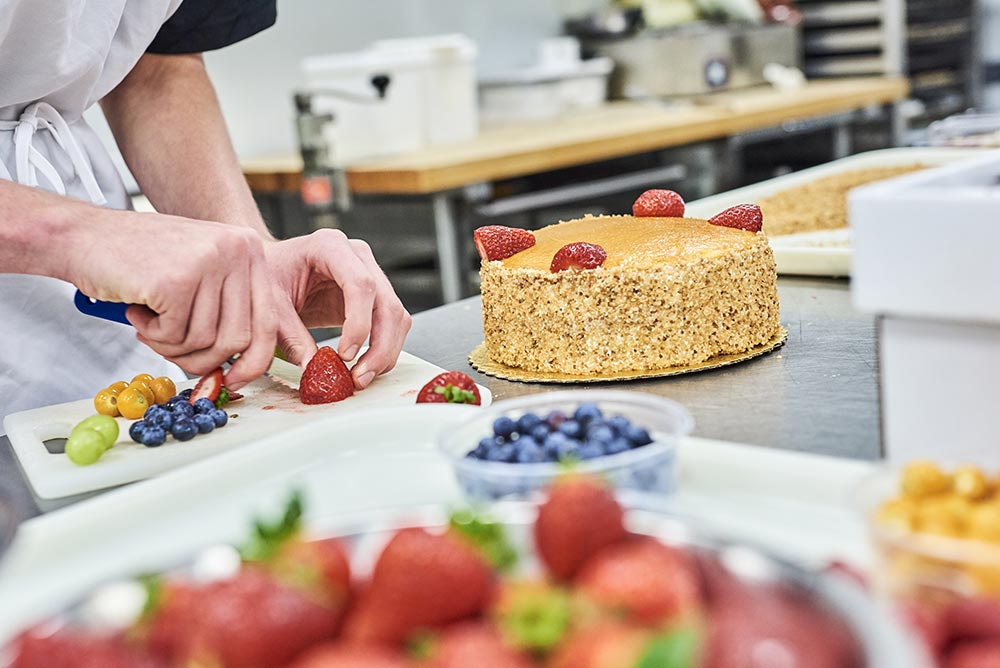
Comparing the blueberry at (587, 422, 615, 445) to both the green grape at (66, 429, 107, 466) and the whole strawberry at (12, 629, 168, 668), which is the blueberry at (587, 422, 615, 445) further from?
the green grape at (66, 429, 107, 466)

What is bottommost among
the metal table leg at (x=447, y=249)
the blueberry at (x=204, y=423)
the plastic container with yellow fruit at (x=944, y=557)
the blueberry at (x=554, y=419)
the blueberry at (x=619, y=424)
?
the metal table leg at (x=447, y=249)

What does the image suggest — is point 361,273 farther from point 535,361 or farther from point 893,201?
point 893,201

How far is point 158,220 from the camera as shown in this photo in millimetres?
1156

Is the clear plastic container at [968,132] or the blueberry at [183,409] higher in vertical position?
the clear plastic container at [968,132]

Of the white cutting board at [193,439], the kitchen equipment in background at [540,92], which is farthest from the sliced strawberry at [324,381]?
the kitchen equipment in background at [540,92]

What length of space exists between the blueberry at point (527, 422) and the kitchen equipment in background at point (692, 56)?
3.81 metres

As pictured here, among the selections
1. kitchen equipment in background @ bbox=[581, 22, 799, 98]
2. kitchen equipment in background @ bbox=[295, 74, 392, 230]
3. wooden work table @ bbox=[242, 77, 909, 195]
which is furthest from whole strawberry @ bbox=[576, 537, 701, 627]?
kitchen equipment in background @ bbox=[581, 22, 799, 98]

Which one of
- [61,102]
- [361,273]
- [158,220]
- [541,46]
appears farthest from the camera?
[541,46]

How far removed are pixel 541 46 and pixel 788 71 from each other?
1059 millimetres

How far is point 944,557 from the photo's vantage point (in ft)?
1.73

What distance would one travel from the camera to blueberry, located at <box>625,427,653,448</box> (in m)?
0.84

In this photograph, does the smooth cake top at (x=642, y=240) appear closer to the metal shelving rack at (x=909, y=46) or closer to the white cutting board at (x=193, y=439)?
the white cutting board at (x=193, y=439)

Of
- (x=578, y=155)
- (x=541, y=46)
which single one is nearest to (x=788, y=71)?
(x=541, y=46)

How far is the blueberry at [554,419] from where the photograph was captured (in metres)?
0.88
